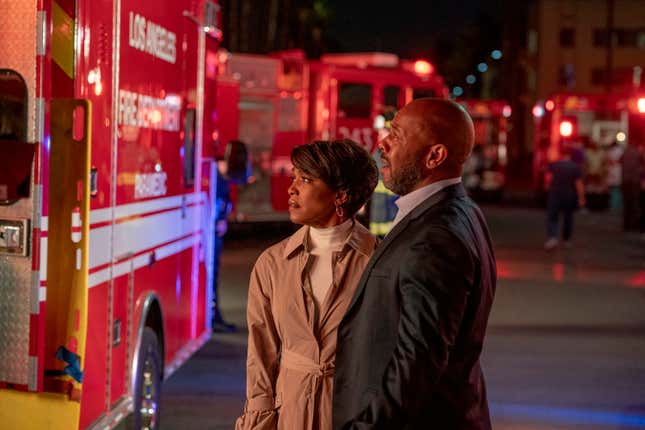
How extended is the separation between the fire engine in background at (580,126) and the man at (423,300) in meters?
28.2

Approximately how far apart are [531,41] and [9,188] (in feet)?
261

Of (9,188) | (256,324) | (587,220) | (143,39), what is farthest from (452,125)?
(587,220)

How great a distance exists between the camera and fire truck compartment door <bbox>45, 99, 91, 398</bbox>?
16.3 ft

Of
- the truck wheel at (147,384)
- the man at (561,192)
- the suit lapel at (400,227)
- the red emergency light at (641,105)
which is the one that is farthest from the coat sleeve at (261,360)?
the red emergency light at (641,105)

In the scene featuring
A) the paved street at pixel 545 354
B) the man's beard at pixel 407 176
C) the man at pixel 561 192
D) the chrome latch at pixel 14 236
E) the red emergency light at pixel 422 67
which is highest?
the red emergency light at pixel 422 67

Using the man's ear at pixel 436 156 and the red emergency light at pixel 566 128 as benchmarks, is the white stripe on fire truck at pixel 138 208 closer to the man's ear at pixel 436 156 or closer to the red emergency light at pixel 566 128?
the man's ear at pixel 436 156

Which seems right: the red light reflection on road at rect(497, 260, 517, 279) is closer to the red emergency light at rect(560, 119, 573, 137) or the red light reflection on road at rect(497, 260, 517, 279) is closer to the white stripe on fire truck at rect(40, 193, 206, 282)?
the white stripe on fire truck at rect(40, 193, 206, 282)

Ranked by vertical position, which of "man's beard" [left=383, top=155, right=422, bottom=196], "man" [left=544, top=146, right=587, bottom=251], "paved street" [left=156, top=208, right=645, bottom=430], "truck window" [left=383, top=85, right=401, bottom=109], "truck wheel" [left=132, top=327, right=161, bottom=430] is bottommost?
"paved street" [left=156, top=208, right=645, bottom=430]

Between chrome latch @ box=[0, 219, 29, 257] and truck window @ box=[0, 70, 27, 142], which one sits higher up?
truck window @ box=[0, 70, 27, 142]

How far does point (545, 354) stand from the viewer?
35.5 feet

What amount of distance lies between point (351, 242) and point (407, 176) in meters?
0.72

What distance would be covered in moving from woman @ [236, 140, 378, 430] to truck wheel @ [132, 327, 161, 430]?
2189 mm

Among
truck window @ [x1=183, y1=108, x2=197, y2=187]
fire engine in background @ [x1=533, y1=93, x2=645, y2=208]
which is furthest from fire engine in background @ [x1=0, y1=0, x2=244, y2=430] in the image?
fire engine in background @ [x1=533, y1=93, x2=645, y2=208]

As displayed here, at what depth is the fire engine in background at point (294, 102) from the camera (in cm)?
2091
